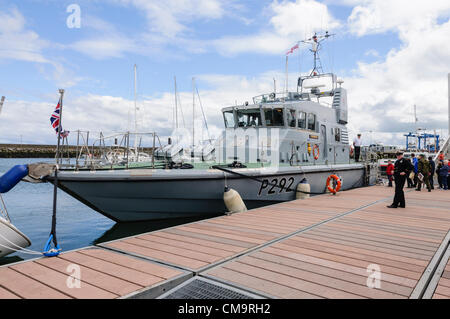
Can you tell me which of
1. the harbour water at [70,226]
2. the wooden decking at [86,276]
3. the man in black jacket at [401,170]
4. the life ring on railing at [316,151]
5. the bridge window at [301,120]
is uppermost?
the bridge window at [301,120]

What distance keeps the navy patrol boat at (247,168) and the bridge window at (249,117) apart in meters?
0.03

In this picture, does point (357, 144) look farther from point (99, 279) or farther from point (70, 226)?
point (99, 279)

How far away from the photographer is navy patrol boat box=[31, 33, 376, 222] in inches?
253

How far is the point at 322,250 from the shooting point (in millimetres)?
3777

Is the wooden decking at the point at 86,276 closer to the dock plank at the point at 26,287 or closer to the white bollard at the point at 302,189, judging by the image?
the dock plank at the point at 26,287

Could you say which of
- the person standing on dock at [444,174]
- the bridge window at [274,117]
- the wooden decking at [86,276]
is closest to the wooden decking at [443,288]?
the wooden decking at [86,276]

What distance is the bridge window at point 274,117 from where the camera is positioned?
29.5 feet

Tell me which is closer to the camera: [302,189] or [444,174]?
[302,189]

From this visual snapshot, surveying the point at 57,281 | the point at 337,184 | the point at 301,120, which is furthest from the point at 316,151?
the point at 57,281

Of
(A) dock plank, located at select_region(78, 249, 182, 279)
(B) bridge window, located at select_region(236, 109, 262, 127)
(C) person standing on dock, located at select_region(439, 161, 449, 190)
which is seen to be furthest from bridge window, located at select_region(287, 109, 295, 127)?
(C) person standing on dock, located at select_region(439, 161, 449, 190)

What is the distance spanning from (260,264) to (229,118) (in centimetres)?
686

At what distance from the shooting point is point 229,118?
969 cm
